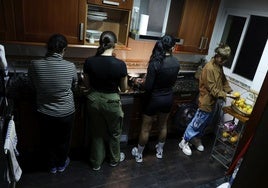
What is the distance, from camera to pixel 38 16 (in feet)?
6.58

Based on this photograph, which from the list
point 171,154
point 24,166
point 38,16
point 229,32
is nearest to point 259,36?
point 229,32

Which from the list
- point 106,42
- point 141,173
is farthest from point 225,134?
point 106,42

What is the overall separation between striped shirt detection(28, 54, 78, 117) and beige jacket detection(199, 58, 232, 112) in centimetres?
143

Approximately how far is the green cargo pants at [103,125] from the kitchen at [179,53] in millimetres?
598

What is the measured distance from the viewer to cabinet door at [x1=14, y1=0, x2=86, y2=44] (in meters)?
1.95

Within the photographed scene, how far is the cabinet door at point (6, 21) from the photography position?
6.15ft

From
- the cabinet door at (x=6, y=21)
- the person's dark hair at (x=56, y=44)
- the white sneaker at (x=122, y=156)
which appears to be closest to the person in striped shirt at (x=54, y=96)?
the person's dark hair at (x=56, y=44)

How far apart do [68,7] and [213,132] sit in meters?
2.62

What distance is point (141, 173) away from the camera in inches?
97.7

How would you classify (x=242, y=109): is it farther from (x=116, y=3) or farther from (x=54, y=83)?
(x=54, y=83)

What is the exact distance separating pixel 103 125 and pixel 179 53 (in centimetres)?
136

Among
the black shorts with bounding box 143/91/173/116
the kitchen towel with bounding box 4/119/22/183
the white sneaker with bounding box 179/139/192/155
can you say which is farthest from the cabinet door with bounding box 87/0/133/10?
the white sneaker with bounding box 179/139/192/155

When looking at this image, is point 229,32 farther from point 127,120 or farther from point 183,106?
point 127,120

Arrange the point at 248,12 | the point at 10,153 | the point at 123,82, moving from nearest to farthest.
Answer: the point at 10,153 < the point at 123,82 < the point at 248,12
